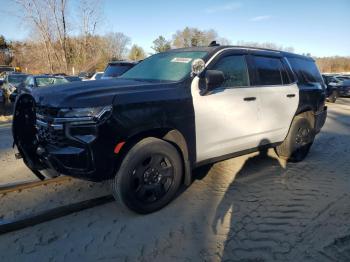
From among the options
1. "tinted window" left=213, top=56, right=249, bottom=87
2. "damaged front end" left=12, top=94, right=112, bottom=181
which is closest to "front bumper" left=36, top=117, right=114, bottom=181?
"damaged front end" left=12, top=94, right=112, bottom=181

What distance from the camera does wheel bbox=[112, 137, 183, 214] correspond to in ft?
11.6

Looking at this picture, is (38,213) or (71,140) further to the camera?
(38,213)

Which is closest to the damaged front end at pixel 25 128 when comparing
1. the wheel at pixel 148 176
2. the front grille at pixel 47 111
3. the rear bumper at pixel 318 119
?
the front grille at pixel 47 111

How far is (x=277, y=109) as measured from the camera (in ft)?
17.1

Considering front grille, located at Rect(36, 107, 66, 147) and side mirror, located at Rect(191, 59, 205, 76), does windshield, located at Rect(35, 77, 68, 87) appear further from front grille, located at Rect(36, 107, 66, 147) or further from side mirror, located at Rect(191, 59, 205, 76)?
side mirror, located at Rect(191, 59, 205, 76)

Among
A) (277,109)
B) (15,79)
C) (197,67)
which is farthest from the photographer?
(15,79)

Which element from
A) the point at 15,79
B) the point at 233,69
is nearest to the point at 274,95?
the point at 233,69

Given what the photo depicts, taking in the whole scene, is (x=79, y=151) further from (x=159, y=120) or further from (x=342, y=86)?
(x=342, y=86)

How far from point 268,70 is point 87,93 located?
9.94 ft

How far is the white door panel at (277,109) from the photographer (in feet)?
16.3

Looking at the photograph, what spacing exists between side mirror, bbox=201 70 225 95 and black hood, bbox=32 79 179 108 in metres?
0.45

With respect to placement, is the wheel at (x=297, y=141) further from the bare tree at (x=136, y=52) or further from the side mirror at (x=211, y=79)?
the bare tree at (x=136, y=52)

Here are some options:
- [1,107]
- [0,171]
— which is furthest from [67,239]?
[1,107]

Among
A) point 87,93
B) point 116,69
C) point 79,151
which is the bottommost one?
point 79,151
